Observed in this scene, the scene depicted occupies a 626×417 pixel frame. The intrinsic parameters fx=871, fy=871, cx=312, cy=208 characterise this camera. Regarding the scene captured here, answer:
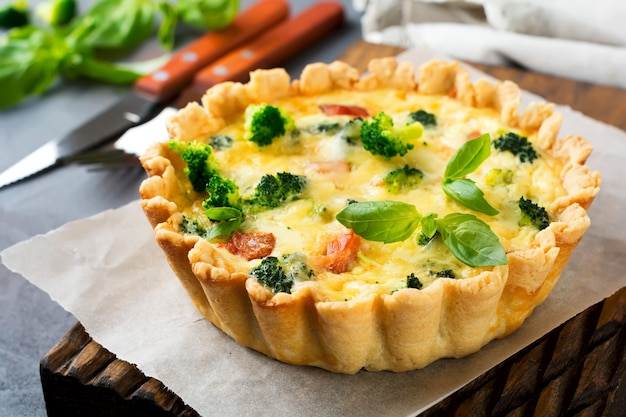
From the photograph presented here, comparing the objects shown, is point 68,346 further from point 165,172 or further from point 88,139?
point 88,139

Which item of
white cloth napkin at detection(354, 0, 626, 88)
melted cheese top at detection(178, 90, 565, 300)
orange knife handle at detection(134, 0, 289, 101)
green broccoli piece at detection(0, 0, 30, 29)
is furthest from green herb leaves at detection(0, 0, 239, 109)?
melted cheese top at detection(178, 90, 565, 300)

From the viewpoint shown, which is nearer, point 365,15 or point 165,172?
point 165,172

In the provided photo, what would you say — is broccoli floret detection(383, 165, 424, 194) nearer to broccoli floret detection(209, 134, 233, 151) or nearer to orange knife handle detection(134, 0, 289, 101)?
broccoli floret detection(209, 134, 233, 151)

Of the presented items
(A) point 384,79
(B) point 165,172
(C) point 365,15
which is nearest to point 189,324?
(B) point 165,172

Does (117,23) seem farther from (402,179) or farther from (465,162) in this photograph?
(465,162)

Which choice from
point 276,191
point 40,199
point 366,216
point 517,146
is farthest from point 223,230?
point 40,199

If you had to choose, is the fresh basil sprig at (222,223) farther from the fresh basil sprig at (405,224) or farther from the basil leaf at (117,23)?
the basil leaf at (117,23)

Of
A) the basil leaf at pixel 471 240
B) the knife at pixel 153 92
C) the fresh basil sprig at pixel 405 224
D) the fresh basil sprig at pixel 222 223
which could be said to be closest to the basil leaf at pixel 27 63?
the knife at pixel 153 92
